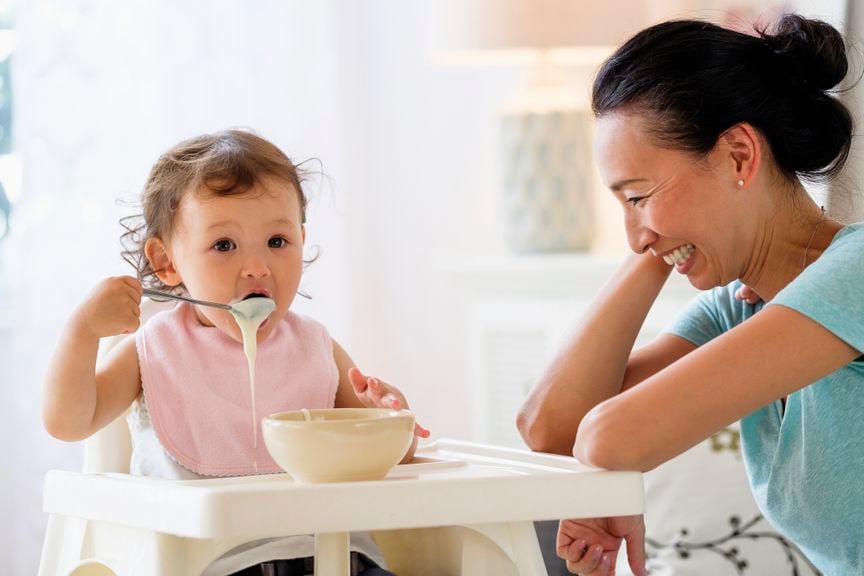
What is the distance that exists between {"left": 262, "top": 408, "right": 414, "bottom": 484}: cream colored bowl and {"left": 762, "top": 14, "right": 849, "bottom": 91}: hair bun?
2.07 ft

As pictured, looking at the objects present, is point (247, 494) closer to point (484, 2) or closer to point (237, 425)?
point (237, 425)

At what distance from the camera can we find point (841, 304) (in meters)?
1.10

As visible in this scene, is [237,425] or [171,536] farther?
[237,425]

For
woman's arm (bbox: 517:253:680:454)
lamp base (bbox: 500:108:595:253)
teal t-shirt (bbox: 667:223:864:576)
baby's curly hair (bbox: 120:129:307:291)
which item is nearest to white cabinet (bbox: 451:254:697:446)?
lamp base (bbox: 500:108:595:253)

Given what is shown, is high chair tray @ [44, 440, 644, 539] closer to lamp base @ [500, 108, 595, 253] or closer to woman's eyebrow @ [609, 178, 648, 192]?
woman's eyebrow @ [609, 178, 648, 192]

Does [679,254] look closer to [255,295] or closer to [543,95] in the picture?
[255,295]

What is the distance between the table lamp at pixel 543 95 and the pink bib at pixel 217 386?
1244 mm

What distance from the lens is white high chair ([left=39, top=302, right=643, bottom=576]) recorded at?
0.91m

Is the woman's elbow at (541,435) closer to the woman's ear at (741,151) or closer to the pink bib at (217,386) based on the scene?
the pink bib at (217,386)

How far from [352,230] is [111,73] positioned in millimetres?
938

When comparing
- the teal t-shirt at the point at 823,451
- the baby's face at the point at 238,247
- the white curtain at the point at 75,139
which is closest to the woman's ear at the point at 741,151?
the teal t-shirt at the point at 823,451

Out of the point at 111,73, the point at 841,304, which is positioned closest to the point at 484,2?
the point at 111,73

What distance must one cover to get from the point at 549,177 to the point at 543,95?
20 cm

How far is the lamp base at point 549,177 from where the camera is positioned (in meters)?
2.61
